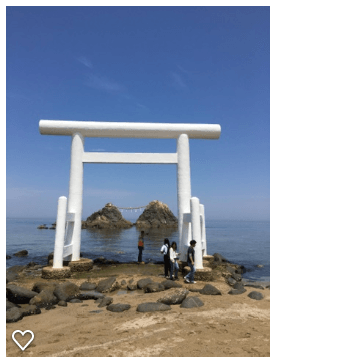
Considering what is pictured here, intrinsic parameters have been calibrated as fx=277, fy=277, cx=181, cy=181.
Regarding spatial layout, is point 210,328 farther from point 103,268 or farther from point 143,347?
point 103,268

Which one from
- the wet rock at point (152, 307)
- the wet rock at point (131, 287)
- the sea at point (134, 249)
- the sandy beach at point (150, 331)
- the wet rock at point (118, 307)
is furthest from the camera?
the sea at point (134, 249)

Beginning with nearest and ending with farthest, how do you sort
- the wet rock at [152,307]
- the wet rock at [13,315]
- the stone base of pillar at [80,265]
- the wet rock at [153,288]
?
the wet rock at [13,315] < the wet rock at [152,307] < the wet rock at [153,288] < the stone base of pillar at [80,265]

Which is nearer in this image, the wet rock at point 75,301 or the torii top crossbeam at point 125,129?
the wet rock at point 75,301

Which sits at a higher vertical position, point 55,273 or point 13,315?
point 13,315

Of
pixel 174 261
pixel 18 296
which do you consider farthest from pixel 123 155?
pixel 18 296

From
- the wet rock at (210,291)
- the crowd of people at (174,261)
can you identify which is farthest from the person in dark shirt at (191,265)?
the wet rock at (210,291)

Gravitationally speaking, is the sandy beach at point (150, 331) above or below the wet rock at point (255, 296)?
above

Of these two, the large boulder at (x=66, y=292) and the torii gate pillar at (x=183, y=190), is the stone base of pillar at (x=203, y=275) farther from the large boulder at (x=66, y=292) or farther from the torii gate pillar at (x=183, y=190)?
the large boulder at (x=66, y=292)

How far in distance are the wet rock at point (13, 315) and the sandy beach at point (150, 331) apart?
0.30 feet

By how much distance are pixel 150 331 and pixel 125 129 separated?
8.32 metres

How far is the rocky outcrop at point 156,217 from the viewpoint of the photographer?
191 feet

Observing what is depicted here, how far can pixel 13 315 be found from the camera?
5.51 m

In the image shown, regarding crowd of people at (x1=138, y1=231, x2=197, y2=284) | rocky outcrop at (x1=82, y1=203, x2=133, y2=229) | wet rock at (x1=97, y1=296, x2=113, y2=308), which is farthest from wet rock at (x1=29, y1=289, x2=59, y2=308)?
rocky outcrop at (x1=82, y1=203, x2=133, y2=229)

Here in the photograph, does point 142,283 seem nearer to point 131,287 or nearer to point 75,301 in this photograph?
point 131,287
